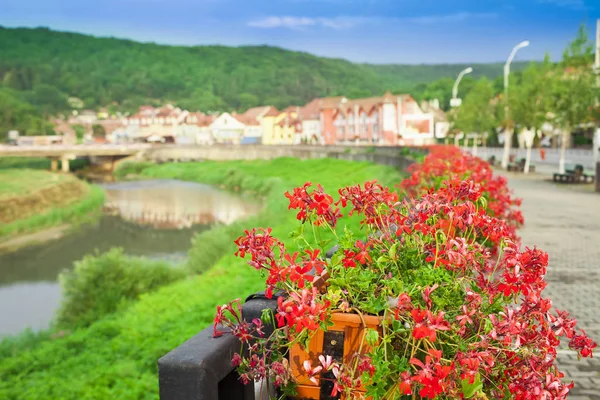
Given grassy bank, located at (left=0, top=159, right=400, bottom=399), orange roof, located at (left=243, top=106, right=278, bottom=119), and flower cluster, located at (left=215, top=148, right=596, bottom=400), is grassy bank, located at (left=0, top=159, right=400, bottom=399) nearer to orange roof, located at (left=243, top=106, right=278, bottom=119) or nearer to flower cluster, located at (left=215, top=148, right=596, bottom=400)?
flower cluster, located at (left=215, top=148, right=596, bottom=400)

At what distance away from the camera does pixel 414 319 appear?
7.79ft

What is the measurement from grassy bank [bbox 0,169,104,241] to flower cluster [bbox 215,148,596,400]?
110ft

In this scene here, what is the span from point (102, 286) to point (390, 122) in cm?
6986

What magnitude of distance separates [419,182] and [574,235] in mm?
5045

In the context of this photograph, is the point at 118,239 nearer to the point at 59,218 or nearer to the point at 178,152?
the point at 59,218

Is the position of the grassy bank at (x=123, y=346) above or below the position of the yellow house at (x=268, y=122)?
below

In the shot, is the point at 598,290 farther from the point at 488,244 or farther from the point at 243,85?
the point at 243,85

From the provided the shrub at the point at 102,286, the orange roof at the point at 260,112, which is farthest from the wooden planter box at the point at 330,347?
the orange roof at the point at 260,112

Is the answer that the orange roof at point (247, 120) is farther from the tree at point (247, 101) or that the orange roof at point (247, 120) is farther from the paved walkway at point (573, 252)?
the paved walkway at point (573, 252)

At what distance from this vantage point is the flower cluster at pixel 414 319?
8.14ft

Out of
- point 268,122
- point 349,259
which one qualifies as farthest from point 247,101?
point 349,259

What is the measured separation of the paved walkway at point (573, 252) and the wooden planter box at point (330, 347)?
3.43 metres

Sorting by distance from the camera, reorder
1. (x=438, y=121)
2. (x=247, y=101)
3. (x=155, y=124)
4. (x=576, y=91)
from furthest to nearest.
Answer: (x=247, y=101), (x=155, y=124), (x=438, y=121), (x=576, y=91)

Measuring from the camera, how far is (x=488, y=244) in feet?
29.2
